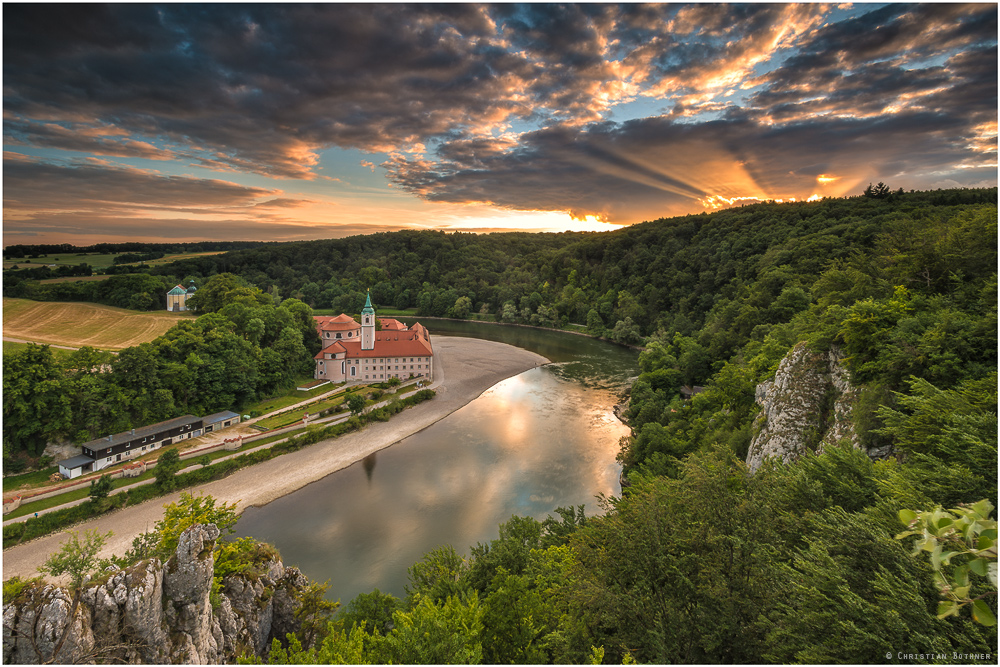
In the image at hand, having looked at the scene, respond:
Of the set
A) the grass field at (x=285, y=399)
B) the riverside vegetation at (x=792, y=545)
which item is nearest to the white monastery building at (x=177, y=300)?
the grass field at (x=285, y=399)

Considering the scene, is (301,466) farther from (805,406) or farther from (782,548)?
(805,406)

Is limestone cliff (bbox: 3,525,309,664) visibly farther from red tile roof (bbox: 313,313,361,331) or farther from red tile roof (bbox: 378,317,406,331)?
red tile roof (bbox: 378,317,406,331)

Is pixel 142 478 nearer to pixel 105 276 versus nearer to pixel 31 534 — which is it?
pixel 31 534

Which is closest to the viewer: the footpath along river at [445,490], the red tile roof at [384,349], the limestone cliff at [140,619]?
the limestone cliff at [140,619]

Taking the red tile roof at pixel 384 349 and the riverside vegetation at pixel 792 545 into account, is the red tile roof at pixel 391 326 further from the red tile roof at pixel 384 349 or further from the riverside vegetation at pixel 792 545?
the riverside vegetation at pixel 792 545

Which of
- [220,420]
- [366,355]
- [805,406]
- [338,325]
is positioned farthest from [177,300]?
[805,406]

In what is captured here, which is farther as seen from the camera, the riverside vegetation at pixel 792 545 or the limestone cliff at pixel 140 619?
the limestone cliff at pixel 140 619
